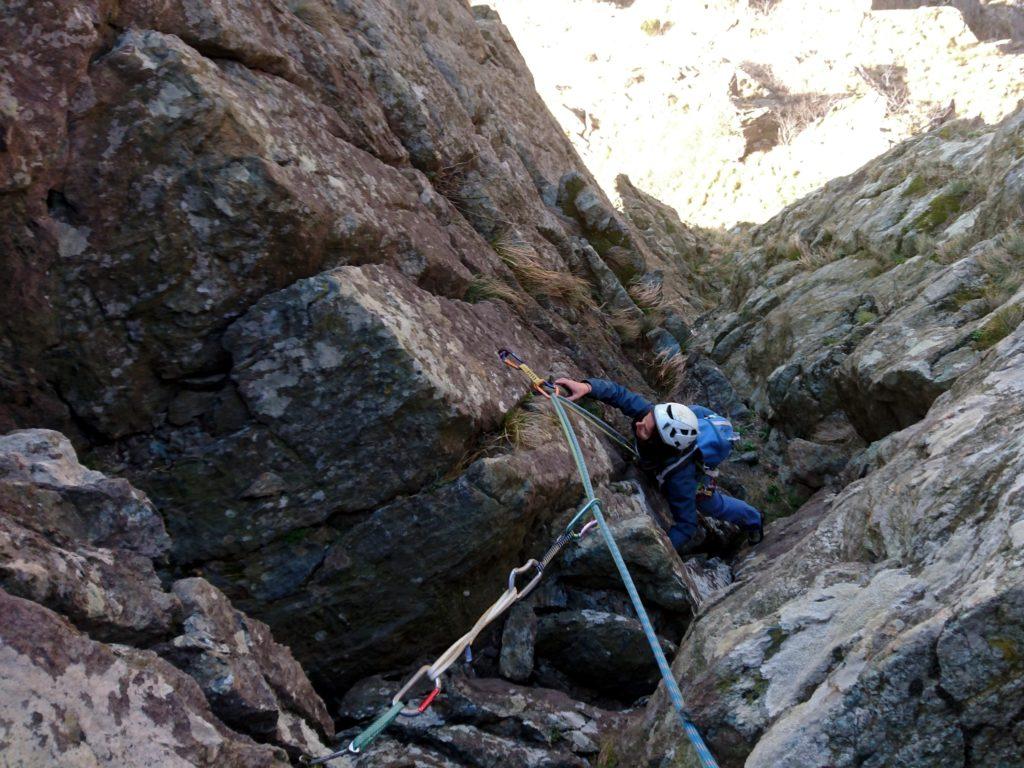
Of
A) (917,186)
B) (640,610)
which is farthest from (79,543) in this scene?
(917,186)

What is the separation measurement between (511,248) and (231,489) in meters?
3.57

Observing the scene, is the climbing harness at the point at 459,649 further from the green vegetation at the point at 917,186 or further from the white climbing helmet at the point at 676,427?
the green vegetation at the point at 917,186

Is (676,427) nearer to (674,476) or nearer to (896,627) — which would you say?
(674,476)

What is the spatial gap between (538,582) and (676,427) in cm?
184

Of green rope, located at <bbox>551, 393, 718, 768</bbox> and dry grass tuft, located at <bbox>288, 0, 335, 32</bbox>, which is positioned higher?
dry grass tuft, located at <bbox>288, 0, 335, 32</bbox>

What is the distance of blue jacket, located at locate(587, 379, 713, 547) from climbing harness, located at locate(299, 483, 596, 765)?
4.42 feet

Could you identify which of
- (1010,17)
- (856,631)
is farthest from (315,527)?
(1010,17)

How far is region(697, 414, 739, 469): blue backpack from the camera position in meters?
6.42

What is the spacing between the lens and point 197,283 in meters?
4.45

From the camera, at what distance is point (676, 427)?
20.3ft

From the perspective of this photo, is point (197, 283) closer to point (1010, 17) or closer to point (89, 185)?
point (89, 185)

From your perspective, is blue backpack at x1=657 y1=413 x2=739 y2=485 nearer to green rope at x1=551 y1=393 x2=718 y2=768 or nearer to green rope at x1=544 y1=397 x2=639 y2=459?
green rope at x1=544 y1=397 x2=639 y2=459

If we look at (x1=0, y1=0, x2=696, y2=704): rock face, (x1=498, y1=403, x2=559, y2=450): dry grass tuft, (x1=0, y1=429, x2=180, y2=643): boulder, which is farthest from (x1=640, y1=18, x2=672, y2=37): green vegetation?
(x1=0, y1=429, x2=180, y2=643): boulder

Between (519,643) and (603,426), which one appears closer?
(519,643)
